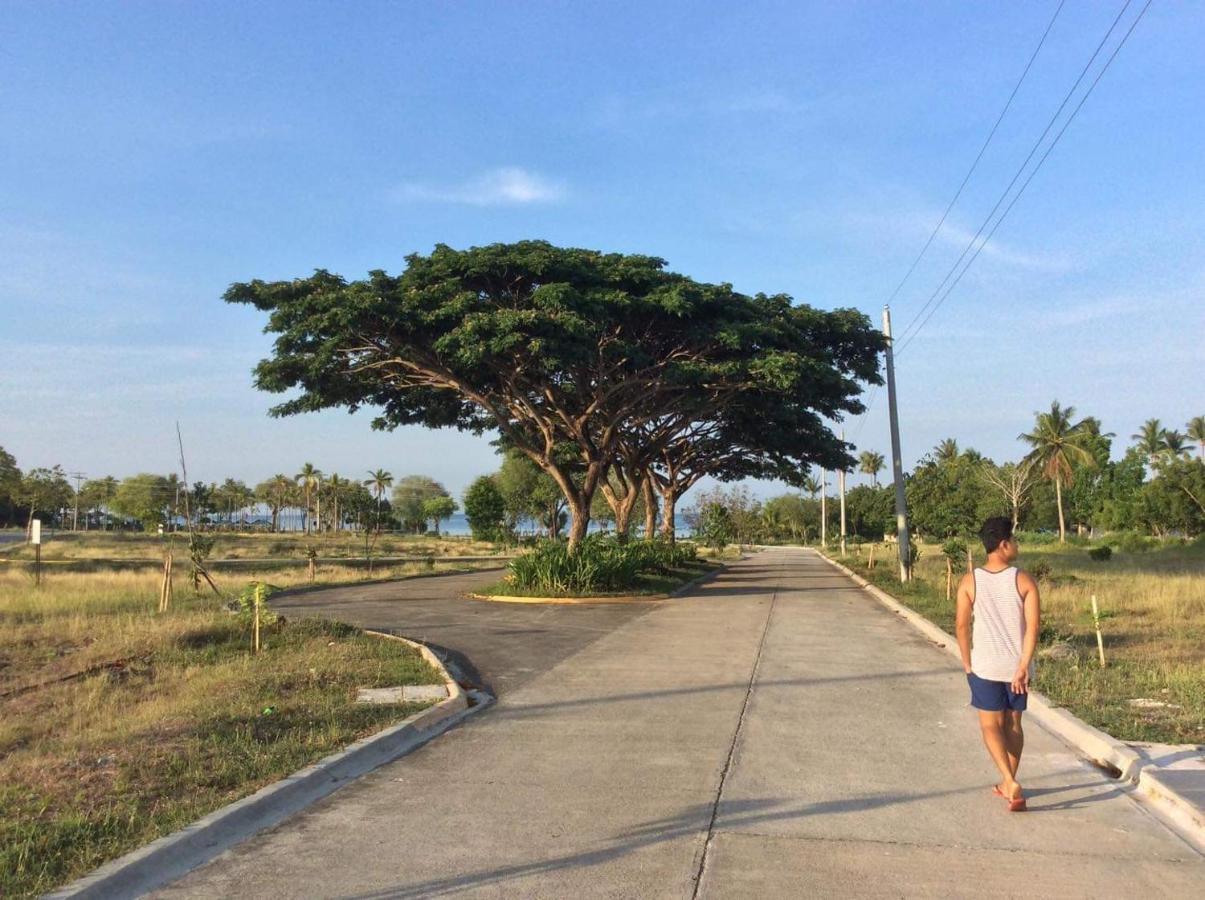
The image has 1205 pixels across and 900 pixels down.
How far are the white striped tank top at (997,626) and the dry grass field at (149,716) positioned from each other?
478cm

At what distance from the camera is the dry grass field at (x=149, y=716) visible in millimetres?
5434

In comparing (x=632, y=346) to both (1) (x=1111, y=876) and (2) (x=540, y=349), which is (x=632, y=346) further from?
(1) (x=1111, y=876)

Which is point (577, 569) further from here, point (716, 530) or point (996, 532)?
point (716, 530)

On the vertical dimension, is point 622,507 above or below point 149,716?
above

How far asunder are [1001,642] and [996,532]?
722mm

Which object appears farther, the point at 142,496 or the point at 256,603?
the point at 142,496

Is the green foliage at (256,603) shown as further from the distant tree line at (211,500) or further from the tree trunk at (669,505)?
the distant tree line at (211,500)

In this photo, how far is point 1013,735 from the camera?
616 cm

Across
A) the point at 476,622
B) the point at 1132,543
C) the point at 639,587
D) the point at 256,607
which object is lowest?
the point at 1132,543

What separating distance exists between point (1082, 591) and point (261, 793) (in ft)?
74.9

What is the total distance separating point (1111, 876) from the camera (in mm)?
4895

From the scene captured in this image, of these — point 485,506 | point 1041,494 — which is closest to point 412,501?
point 485,506

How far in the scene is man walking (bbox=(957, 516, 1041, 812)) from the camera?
19.7 feet

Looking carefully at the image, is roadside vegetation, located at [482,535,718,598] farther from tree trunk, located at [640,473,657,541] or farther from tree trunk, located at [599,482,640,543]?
tree trunk, located at [640,473,657,541]
